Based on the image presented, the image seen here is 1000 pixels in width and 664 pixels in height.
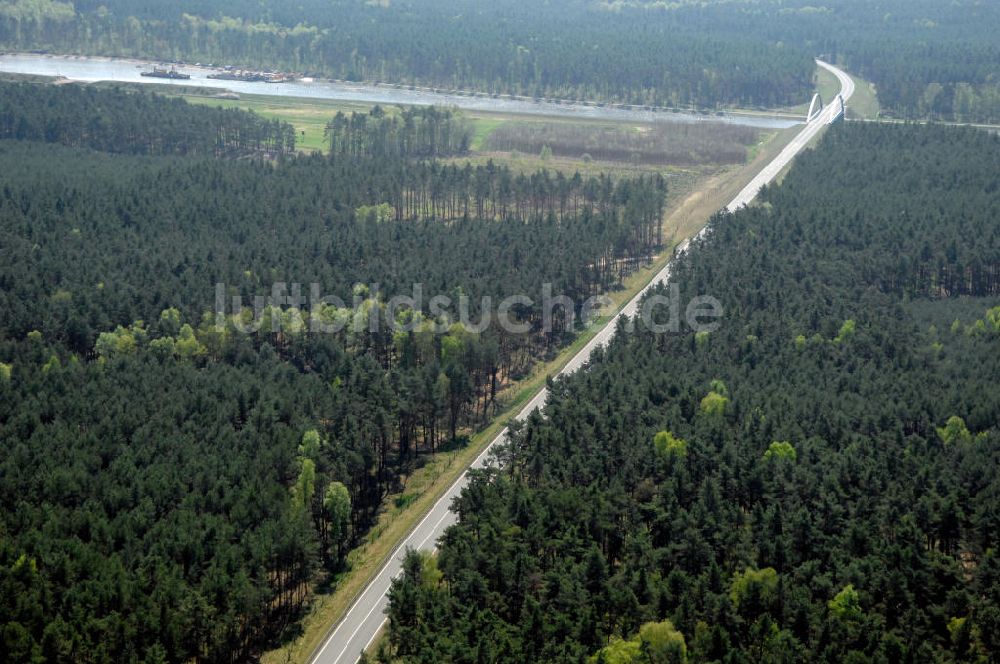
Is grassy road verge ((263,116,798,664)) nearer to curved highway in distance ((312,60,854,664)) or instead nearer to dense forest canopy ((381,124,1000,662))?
curved highway in distance ((312,60,854,664))

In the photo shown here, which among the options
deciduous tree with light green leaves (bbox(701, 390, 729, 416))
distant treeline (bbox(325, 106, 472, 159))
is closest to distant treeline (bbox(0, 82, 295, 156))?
distant treeline (bbox(325, 106, 472, 159))

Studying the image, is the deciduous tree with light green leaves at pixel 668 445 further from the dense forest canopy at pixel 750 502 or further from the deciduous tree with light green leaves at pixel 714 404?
the deciduous tree with light green leaves at pixel 714 404

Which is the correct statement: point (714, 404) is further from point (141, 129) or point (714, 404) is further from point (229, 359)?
point (141, 129)

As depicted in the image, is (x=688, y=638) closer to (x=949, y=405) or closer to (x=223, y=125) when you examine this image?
(x=949, y=405)

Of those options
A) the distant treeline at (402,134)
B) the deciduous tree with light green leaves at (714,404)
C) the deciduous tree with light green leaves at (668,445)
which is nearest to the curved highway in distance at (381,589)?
the deciduous tree with light green leaves at (668,445)

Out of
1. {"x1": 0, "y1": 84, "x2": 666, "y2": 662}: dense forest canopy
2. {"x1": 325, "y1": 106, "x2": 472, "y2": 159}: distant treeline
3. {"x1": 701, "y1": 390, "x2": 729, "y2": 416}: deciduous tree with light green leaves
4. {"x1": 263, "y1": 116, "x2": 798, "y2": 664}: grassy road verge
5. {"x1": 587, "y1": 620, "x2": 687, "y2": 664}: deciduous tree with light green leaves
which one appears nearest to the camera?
{"x1": 587, "y1": 620, "x2": 687, "y2": 664}: deciduous tree with light green leaves
